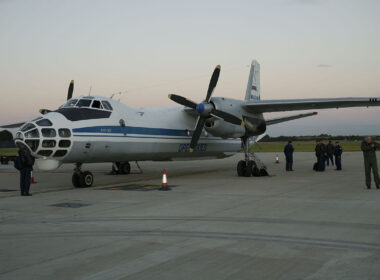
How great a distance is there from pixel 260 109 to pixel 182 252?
15.8 metres

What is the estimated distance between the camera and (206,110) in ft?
61.2

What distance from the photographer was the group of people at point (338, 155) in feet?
44.6

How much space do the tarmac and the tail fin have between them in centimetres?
1312

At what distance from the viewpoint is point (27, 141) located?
13.4 meters

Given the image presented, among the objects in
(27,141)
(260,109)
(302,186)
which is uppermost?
(260,109)

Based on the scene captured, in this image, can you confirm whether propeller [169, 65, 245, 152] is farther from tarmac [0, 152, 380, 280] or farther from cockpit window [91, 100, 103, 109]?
tarmac [0, 152, 380, 280]

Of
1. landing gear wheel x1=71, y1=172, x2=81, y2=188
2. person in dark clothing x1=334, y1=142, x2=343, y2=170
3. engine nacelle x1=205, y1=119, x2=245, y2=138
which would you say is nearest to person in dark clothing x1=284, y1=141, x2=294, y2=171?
person in dark clothing x1=334, y1=142, x2=343, y2=170

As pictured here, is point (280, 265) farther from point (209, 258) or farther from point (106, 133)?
point (106, 133)

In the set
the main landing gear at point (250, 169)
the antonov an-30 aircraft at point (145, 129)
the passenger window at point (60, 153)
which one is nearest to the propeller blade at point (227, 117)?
the antonov an-30 aircraft at point (145, 129)

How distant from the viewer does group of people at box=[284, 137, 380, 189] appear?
535 inches

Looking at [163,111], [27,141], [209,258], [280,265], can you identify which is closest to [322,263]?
[280,265]

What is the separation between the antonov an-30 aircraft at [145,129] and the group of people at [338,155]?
9.77 ft

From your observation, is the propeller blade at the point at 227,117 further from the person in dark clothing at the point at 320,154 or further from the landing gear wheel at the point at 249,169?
the person in dark clothing at the point at 320,154

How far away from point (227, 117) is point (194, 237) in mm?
12655
